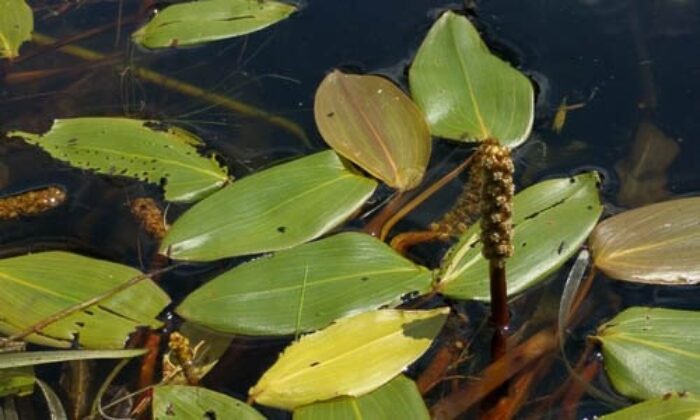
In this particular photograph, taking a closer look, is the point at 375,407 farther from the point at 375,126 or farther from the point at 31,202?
the point at 31,202

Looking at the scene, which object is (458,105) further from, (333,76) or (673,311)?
(673,311)

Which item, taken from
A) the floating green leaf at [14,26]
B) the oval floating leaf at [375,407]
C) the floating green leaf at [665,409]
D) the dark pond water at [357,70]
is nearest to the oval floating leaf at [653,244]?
the dark pond water at [357,70]

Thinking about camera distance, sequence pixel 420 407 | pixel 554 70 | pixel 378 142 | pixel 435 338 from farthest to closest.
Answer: pixel 554 70, pixel 378 142, pixel 435 338, pixel 420 407

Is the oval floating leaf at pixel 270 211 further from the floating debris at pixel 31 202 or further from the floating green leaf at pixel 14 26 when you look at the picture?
the floating green leaf at pixel 14 26

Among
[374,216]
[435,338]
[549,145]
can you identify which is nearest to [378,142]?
[374,216]

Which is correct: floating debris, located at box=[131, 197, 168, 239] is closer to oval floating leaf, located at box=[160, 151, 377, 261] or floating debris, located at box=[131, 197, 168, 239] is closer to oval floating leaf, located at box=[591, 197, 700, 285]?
oval floating leaf, located at box=[160, 151, 377, 261]

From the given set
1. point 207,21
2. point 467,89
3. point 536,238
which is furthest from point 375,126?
point 207,21
